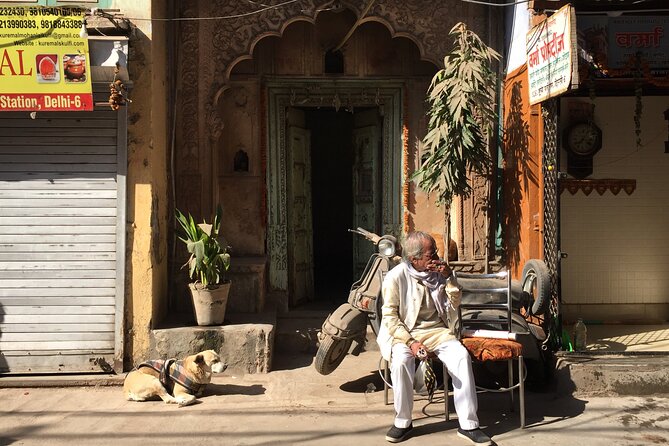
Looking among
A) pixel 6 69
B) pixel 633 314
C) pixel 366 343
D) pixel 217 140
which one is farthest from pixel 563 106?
pixel 6 69

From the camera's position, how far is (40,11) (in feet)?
21.3

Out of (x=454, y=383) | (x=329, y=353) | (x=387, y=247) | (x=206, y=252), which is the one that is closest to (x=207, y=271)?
(x=206, y=252)

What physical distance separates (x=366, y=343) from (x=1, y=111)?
4724 mm

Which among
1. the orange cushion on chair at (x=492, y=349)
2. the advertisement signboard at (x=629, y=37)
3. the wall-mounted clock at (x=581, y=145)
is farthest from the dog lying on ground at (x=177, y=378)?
the advertisement signboard at (x=629, y=37)

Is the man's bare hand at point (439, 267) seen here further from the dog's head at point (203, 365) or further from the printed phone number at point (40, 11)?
the printed phone number at point (40, 11)

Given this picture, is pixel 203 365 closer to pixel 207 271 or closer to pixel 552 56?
pixel 207 271

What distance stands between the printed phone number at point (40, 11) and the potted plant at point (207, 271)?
227 centimetres

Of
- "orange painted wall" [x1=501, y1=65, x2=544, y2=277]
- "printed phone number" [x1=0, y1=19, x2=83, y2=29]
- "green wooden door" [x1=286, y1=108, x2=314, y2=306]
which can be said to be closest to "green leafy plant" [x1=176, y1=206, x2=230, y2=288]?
"green wooden door" [x1=286, y1=108, x2=314, y2=306]

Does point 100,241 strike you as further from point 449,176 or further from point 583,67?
point 583,67

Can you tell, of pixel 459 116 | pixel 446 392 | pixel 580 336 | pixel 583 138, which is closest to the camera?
pixel 446 392

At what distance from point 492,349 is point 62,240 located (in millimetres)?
4498

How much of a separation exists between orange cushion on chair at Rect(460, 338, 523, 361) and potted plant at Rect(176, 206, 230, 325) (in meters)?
2.77

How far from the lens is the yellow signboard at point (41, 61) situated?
6398 mm

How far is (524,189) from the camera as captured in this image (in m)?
7.39
